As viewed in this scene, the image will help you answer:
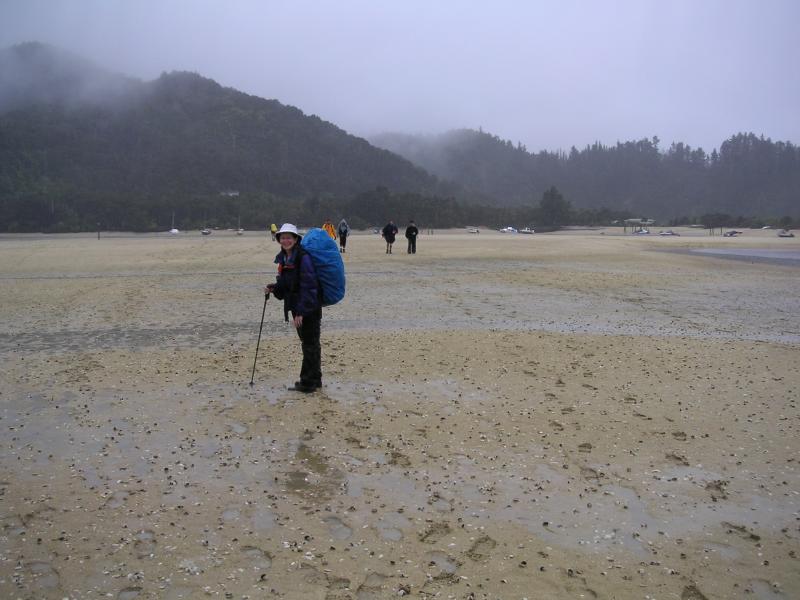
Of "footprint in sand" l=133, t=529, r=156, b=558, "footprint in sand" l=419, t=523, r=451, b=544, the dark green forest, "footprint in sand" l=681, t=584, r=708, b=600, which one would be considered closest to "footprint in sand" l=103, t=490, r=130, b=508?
"footprint in sand" l=133, t=529, r=156, b=558

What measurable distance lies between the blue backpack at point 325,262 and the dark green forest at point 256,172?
79.4 meters

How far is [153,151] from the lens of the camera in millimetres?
121375

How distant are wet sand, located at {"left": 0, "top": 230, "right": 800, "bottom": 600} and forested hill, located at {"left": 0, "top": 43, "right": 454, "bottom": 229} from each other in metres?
80.7

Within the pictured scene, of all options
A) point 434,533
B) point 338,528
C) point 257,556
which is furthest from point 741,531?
point 257,556

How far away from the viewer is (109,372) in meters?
7.41

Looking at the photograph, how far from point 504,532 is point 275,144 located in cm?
13386

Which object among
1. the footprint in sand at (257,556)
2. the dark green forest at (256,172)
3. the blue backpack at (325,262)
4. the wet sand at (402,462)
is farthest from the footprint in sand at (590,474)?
the dark green forest at (256,172)

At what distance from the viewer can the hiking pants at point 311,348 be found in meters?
6.53

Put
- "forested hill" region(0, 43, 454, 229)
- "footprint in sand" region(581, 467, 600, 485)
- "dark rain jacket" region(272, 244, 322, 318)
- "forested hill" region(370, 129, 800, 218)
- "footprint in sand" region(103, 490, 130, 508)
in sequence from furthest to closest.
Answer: "forested hill" region(370, 129, 800, 218) → "forested hill" region(0, 43, 454, 229) → "dark rain jacket" region(272, 244, 322, 318) → "footprint in sand" region(581, 467, 600, 485) → "footprint in sand" region(103, 490, 130, 508)

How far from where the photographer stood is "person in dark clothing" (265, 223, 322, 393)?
6348mm

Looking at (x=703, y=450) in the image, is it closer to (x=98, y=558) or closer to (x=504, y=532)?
(x=504, y=532)

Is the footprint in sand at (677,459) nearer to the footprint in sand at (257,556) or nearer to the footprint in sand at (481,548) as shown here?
the footprint in sand at (481,548)

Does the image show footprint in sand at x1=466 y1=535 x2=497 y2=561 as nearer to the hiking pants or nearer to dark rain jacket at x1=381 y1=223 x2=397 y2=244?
the hiking pants

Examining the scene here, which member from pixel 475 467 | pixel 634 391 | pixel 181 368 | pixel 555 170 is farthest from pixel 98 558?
pixel 555 170
